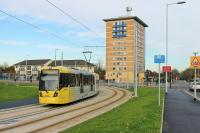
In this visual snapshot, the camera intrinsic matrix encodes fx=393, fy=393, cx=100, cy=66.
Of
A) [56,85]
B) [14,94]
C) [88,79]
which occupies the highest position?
[88,79]

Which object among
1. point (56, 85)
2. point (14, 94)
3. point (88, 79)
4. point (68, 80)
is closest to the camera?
point (56, 85)

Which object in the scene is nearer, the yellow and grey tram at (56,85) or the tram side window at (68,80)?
the yellow and grey tram at (56,85)

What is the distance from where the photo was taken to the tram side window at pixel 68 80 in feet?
96.7

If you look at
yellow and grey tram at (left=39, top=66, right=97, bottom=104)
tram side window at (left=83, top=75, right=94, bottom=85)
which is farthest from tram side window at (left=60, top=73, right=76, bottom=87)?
tram side window at (left=83, top=75, right=94, bottom=85)

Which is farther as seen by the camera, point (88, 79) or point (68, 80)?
point (88, 79)

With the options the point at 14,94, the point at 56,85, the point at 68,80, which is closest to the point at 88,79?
the point at 14,94

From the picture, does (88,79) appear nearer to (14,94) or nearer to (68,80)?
(14,94)

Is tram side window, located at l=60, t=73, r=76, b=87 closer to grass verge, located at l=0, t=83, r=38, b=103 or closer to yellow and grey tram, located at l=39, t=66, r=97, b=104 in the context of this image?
yellow and grey tram, located at l=39, t=66, r=97, b=104

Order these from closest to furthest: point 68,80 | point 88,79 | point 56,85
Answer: point 56,85, point 68,80, point 88,79

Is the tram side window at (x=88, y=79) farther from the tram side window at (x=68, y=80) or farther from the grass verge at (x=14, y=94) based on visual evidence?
the grass verge at (x=14, y=94)

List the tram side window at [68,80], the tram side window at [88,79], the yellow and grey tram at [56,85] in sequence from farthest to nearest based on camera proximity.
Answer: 1. the tram side window at [88,79]
2. the tram side window at [68,80]
3. the yellow and grey tram at [56,85]

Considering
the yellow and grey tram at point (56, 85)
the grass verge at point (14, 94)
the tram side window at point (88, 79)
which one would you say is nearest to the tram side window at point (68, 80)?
the yellow and grey tram at point (56, 85)

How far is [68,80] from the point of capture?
101ft

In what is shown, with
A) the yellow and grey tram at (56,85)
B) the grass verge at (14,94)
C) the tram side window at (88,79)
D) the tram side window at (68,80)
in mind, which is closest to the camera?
the yellow and grey tram at (56,85)
